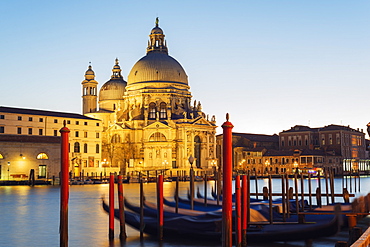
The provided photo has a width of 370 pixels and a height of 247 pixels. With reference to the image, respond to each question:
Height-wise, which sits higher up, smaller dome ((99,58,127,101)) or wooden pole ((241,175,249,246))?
smaller dome ((99,58,127,101))

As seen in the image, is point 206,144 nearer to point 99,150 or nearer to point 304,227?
point 99,150

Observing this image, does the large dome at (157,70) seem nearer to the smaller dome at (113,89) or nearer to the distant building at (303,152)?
the smaller dome at (113,89)

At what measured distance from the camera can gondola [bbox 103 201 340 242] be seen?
53.3 ft

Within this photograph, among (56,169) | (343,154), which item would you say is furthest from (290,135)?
(56,169)

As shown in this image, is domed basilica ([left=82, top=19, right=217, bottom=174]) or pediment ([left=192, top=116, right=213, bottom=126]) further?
pediment ([left=192, top=116, right=213, bottom=126])

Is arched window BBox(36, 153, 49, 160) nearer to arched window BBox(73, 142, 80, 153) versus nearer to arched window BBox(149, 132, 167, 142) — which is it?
arched window BBox(73, 142, 80, 153)

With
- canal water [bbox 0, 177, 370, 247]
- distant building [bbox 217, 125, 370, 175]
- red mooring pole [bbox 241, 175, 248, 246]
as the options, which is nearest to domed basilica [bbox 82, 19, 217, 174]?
distant building [bbox 217, 125, 370, 175]

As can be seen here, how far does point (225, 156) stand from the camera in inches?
497

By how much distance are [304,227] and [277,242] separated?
0.87 metres

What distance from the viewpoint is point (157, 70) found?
281 feet

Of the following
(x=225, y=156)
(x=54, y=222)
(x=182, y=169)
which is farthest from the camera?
(x=182, y=169)

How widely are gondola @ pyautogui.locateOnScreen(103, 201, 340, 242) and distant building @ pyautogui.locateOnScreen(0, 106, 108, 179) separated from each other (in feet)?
126

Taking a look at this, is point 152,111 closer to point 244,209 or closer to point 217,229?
point 217,229

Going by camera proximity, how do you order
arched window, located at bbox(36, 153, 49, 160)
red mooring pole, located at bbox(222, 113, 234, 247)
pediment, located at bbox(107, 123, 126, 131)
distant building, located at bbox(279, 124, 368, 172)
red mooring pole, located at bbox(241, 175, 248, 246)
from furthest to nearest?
distant building, located at bbox(279, 124, 368, 172) → pediment, located at bbox(107, 123, 126, 131) → arched window, located at bbox(36, 153, 49, 160) → red mooring pole, located at bbox(241, 175, 248, 246) → red mooring pole, located at bbox(222, 113, 234, 247)
